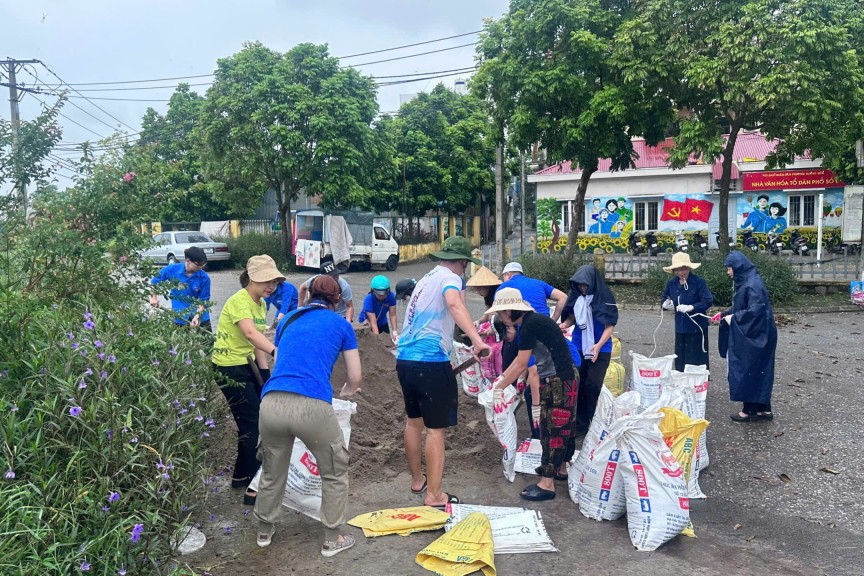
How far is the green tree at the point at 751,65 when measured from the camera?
1263cm

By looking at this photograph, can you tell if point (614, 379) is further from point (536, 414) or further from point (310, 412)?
point (310, 412)

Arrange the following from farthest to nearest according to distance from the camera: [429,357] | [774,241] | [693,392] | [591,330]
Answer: [774,241] → [591,330] → [693,392] → [429,357]

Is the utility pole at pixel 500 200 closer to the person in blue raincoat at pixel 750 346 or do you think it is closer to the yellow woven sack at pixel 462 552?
the person in blue raincoat at pixel 750 346

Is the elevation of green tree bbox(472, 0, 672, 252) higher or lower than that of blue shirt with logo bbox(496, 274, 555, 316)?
higher

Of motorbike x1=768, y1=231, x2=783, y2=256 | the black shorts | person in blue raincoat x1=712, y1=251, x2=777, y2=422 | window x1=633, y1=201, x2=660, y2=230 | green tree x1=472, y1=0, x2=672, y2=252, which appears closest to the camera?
the black shorts

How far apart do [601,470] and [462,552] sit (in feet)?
3.66

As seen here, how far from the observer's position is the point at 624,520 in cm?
441

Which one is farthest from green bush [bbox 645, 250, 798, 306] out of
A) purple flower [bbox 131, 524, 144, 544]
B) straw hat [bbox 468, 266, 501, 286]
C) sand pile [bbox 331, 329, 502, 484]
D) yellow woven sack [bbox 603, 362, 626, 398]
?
purple flower [bbox 131, 524, 144, 544]

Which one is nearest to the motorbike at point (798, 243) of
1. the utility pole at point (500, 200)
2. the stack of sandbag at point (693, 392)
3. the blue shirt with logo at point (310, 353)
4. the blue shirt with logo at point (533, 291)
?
the utility pole at point (500, 200)

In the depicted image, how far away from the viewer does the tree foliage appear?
29750 mm

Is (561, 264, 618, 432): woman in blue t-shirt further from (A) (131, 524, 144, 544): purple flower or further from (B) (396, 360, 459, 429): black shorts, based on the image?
(A) (131, 524, 144, 544): purple flower

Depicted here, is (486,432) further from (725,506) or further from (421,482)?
(725,506)

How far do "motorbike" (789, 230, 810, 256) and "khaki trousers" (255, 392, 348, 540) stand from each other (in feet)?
82.8

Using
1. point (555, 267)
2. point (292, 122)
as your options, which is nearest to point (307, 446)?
point (555, 267)
